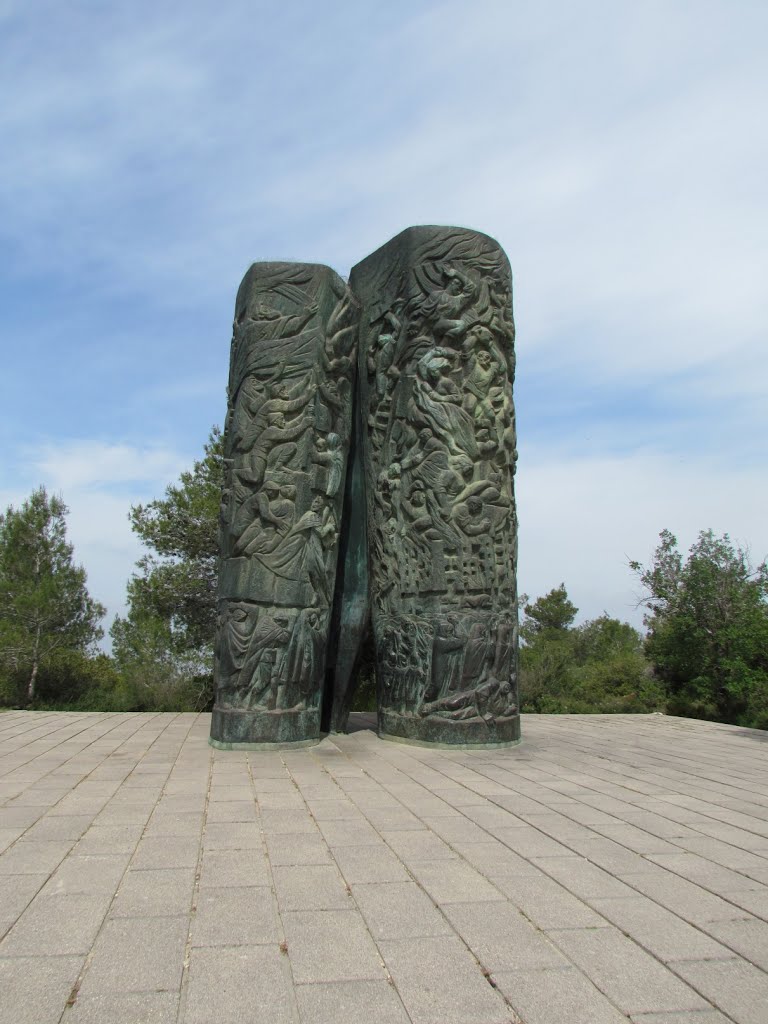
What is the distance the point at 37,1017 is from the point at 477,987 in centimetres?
134

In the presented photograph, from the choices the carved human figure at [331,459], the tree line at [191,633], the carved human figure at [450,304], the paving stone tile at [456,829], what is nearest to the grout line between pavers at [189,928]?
the paving stone tile at [456,829]

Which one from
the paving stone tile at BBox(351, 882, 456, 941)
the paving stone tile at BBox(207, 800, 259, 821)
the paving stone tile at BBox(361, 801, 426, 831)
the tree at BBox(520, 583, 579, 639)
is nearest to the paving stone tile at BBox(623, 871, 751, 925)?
the paving stone tile at BBox(351, 882, 456, 941)

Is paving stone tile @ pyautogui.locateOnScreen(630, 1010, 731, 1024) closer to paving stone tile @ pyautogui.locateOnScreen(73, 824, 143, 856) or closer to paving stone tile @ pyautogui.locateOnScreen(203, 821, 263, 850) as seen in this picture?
paving stone tile @ pyautogui.locateOnScreen(203, 821, 263, 850)

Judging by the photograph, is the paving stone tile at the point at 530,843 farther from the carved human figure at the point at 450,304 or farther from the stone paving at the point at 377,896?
the carved human figure at the point at 450,304

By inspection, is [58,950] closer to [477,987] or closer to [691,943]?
[477,987]

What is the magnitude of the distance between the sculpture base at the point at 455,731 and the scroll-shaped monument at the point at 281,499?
36.2 inches

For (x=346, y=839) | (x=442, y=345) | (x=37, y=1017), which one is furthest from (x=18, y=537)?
(x=37, y=1017)

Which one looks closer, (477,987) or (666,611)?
(477,987)

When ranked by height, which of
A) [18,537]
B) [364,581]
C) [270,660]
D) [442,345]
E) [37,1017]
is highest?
[442,345]

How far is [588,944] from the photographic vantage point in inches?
Answer: 108

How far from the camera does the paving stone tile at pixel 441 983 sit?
225 centimetres

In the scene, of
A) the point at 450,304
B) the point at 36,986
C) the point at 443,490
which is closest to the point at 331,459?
the point at 443,490

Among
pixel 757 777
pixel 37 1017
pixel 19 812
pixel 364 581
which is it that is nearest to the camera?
pixel 37 1017

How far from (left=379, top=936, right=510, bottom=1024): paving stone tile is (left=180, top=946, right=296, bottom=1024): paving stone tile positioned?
38 centimetres
